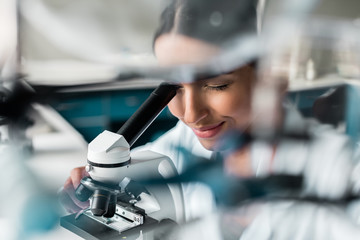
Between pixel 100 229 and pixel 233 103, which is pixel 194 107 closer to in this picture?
pixel 233 103

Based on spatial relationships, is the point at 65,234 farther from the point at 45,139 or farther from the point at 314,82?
the point at 314,82

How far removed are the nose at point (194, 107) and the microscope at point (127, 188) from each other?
0.15 feet

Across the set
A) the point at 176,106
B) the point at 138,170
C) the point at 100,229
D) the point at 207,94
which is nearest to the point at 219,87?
the point at 207,94

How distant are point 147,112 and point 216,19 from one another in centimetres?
30

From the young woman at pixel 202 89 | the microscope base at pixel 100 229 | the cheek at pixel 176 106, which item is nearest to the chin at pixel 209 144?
the young woman at pixel 202 89

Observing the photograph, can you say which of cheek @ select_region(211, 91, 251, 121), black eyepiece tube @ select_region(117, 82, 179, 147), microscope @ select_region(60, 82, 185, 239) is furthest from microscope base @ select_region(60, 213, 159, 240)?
cheek @ select_region(211, 91, 251, 121)

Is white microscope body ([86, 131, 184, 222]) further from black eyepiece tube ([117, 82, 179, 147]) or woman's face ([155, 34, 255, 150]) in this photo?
woman's face ([155, 34, 255, 150])

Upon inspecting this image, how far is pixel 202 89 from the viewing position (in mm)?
1082

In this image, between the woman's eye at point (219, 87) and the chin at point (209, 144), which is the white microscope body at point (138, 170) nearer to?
the chin at point (209, 144)

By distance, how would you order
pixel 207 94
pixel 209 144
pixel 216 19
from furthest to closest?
1. pixel 209 144
2. pixel 207 94
3. pixel 216 19

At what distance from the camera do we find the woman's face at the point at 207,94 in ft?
3.41

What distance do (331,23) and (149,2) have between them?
479mm

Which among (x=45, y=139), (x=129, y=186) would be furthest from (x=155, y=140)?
(x=45, y=139)

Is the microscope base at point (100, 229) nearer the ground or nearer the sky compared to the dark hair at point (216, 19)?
nearer the ground
